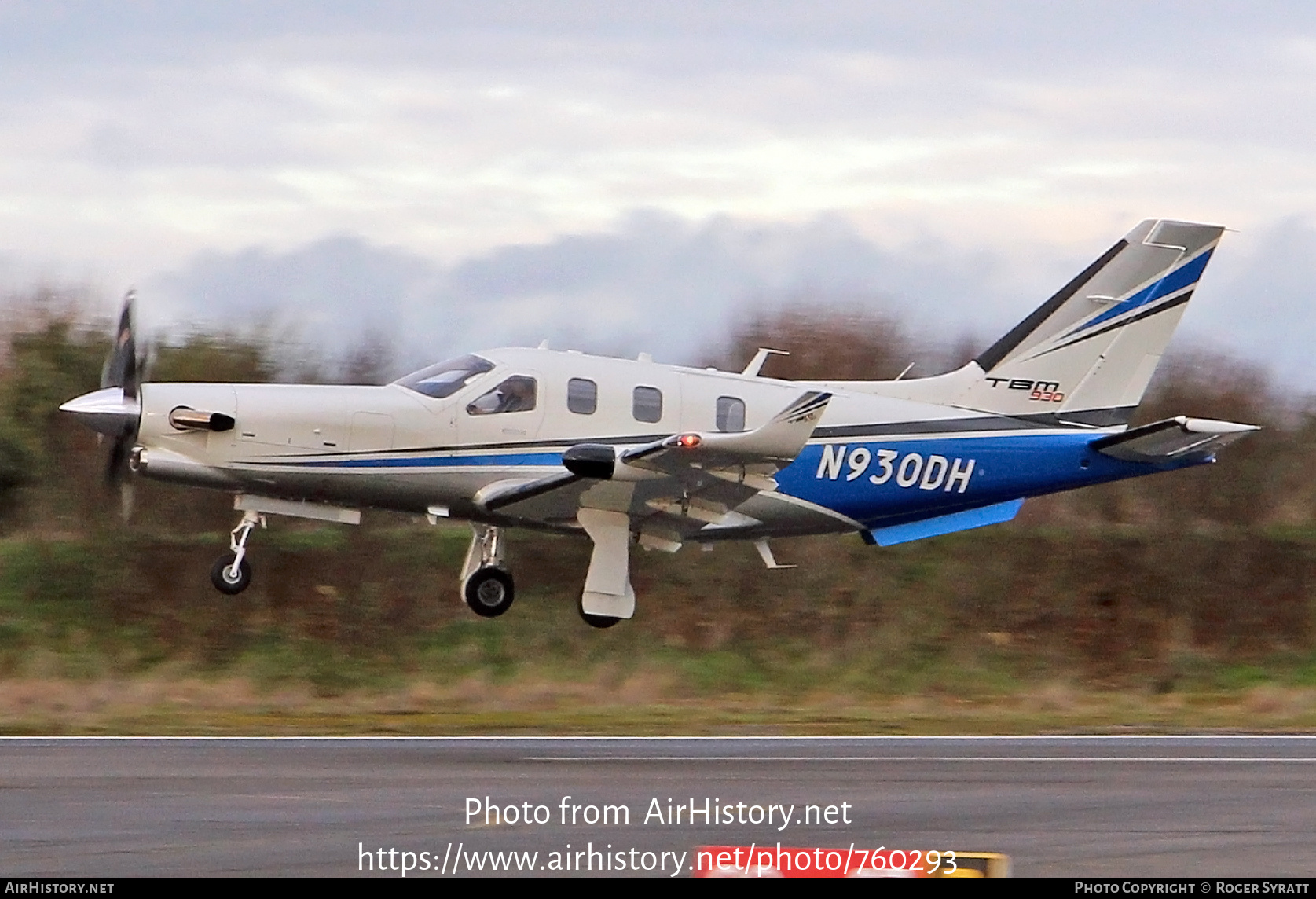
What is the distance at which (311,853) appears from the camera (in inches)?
408

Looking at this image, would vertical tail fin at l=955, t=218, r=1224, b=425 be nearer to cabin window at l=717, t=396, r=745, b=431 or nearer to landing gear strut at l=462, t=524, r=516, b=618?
cabin window at l=717, t=396, r=745, b=431

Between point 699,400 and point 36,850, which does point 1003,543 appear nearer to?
point 699,400

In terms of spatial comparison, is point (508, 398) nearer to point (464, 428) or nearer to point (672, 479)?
point (464, 428)

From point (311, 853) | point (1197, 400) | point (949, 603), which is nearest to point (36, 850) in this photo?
point (311, 853)

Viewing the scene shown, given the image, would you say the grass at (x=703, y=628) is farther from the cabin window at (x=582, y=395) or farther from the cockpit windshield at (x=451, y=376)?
the cockpit windshield at (x=451, y=376)

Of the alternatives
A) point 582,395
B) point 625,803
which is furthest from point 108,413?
point 625,803

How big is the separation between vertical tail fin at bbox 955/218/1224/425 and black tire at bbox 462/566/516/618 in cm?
590

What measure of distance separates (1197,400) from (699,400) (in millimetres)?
16684

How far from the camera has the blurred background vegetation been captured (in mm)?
25203

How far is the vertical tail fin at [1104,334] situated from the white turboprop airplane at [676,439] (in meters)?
0.02

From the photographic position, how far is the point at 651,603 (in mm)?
27906

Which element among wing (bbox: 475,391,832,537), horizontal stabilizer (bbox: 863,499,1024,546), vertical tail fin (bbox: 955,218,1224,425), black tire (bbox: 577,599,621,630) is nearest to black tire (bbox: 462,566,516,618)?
wing (bbox: 475,391,832,537)

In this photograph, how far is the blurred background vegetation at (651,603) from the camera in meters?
25.2

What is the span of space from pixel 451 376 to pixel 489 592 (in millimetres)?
2527
